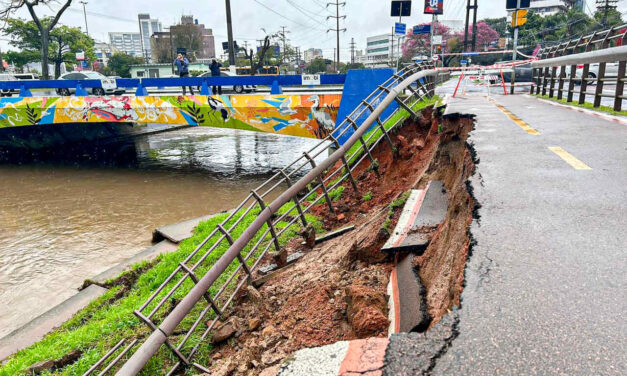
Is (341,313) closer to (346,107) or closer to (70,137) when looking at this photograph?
(346,107)

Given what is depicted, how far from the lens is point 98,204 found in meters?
13.4

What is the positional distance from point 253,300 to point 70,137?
21.9 meters

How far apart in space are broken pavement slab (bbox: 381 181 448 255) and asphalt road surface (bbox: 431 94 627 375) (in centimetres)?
52

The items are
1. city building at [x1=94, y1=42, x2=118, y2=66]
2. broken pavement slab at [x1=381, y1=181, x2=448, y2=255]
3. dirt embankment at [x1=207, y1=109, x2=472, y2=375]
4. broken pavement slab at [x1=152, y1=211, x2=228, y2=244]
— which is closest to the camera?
dirt embankment at [x1=207, y1=109, x2=472, y2=375]

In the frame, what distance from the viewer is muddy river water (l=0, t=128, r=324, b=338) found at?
8.20 meters

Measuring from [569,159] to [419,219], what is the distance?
2204 mm

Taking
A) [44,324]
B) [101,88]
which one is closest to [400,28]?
[101,88]

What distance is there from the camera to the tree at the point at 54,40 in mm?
55844

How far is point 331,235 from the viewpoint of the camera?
612 cm

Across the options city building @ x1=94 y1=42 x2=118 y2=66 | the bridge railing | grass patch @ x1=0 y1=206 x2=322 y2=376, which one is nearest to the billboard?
the bridge railing

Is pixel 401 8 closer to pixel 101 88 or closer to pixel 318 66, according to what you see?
pixel 101 88

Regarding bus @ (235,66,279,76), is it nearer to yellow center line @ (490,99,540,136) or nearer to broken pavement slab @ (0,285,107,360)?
yellow center line @ (490,99,540,136)

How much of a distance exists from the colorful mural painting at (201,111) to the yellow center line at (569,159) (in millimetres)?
8791

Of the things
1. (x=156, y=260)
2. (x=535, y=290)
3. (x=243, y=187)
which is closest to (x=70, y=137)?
(x=243, y=187)
